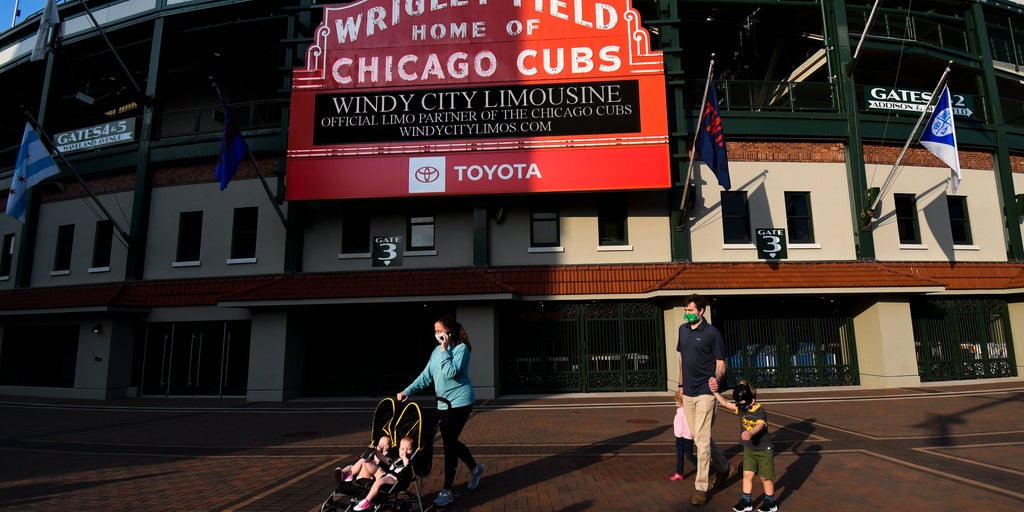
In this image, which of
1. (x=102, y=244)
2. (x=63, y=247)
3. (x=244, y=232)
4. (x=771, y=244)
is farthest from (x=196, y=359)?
(x=771, y=244)

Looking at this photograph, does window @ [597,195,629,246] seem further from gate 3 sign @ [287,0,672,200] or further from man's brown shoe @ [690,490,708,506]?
man's brown shoe @ [690,490,708,506]

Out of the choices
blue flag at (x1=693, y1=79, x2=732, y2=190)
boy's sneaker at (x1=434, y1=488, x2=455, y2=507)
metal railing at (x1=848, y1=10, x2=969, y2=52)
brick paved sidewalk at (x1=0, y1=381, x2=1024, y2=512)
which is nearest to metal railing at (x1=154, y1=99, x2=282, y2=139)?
brick paved sidewalk at (x1=0, y1=381, x2=1024, y2=512)

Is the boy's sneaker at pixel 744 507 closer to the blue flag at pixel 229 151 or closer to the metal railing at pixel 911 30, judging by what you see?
the blue flag at pixel 229 151

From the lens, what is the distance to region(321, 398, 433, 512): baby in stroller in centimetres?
471

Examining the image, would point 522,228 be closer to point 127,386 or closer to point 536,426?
point 536,426

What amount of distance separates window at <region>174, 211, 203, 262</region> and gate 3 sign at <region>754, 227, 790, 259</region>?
1737cm

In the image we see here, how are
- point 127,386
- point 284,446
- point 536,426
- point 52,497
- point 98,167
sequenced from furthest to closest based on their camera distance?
1. point 98,167
2. point 127,386
3. point 536,426
4. point 284,446
5. point 52,497

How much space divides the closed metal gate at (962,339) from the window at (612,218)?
8.94 m

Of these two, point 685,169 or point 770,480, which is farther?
point 685,169

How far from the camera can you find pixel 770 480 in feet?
16.5

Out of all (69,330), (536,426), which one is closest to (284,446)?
(536,426)

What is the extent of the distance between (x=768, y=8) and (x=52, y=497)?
22248 mm

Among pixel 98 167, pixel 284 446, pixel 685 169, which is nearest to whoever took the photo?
pixel 284 446

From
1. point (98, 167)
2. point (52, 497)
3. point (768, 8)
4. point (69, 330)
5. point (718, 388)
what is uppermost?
point (768, 8)
